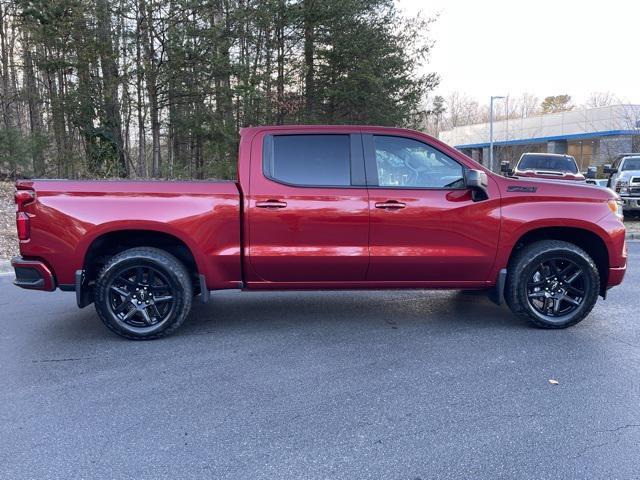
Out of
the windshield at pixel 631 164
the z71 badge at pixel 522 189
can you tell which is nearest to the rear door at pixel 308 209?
the z71 badge at pixel 522 189

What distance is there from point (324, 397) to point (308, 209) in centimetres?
179

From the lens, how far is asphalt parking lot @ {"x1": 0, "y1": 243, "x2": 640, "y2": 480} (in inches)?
115

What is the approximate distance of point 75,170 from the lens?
639 inches

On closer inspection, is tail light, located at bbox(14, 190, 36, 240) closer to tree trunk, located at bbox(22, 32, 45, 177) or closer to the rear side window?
the rear side window

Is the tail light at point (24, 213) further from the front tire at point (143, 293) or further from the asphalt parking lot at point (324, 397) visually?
the asphalt parking lot at point (324, 397)

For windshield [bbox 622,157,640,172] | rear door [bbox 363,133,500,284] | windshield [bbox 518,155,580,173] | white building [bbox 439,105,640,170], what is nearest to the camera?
rear door [bbox 363,133,500,284]

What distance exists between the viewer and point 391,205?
16.0 ft

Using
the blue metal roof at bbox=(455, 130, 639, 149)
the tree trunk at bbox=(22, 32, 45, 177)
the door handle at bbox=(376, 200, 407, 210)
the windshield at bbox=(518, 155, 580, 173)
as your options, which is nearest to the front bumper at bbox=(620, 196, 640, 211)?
the windshield at bbox=(518, 155, 580, 173)

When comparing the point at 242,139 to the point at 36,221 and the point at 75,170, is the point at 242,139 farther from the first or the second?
the point at 75,170

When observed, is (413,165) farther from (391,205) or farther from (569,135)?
(569,135)

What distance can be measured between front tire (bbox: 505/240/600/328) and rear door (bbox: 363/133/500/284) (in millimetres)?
325

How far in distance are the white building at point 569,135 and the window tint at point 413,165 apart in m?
26.8

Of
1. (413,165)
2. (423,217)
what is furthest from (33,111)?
(423,217)

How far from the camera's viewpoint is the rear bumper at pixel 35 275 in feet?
15.5
